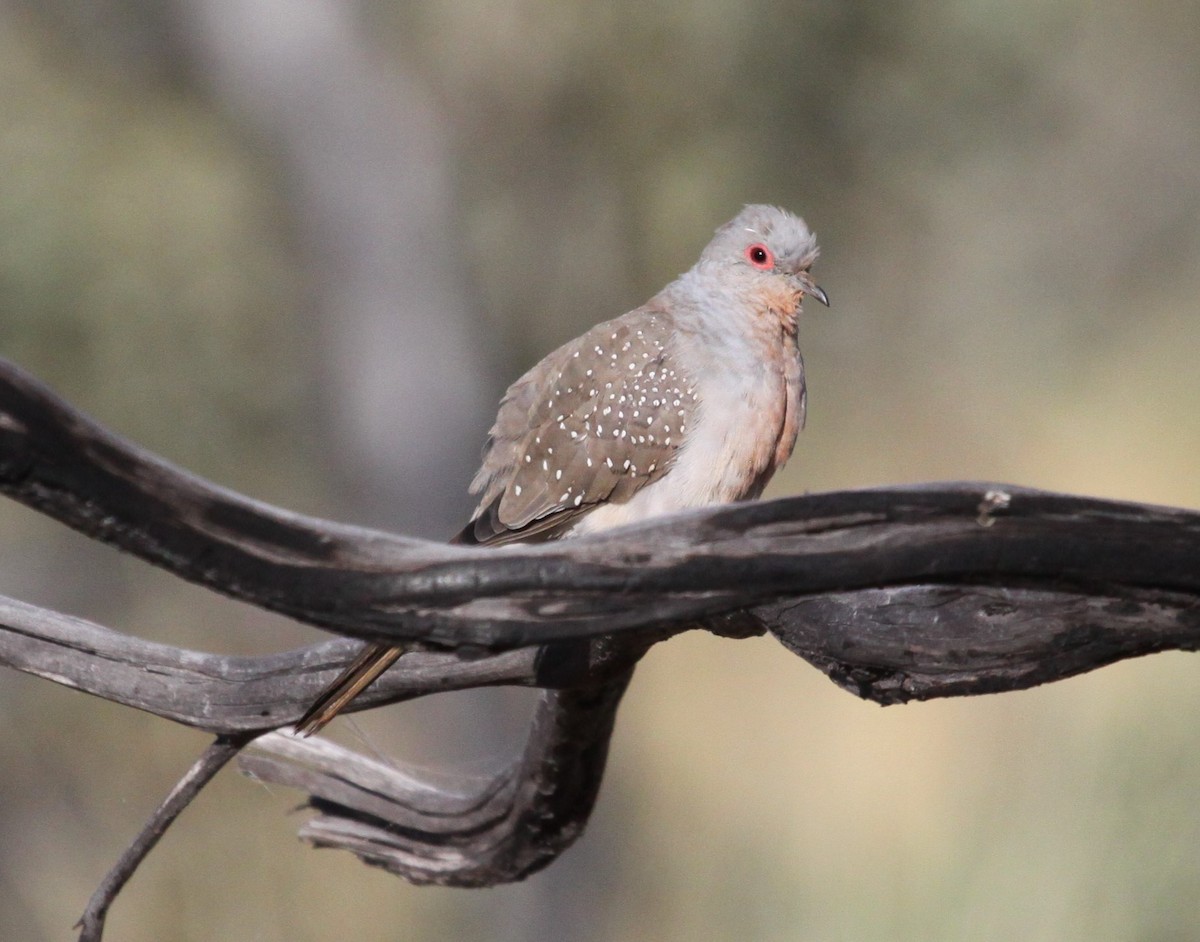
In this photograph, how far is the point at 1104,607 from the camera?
1.49 meters

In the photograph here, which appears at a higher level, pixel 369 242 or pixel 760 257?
pixel 369 242

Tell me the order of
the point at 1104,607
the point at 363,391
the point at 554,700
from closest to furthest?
the point at 1104,607 → the point at 554,700 → the point at 363,391

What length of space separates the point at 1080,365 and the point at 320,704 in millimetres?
5521

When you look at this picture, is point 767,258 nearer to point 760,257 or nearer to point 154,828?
point 760,257

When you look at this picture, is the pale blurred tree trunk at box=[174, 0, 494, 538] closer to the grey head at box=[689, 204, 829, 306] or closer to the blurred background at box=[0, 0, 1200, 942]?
the blurred background at box=[0, 0, 1200, 942]

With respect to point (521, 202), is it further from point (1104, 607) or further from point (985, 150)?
point (1104, 607)

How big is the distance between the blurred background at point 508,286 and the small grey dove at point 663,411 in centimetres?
292

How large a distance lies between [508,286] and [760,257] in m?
3.94

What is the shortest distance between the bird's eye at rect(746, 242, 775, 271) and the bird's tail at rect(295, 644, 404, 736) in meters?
1.35

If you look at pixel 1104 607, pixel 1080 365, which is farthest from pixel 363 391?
pixel 1104 607

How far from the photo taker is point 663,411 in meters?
2.87

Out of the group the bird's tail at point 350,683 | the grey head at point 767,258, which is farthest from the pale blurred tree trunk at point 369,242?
the bird's tail at point 350,683

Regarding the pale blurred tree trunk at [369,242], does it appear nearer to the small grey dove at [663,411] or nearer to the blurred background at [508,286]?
the blurred background at [508,286]

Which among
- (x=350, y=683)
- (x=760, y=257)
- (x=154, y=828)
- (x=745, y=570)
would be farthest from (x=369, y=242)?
(x=745, y=570)
